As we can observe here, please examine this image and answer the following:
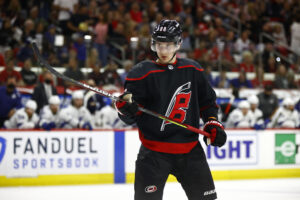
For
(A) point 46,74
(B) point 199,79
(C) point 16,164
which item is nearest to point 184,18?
(A) point 46,74

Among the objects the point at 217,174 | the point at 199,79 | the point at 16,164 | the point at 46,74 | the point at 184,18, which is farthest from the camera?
the point at 184,18

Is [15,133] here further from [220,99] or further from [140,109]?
[140,109]

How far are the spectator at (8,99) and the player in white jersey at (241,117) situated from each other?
12.6 feet

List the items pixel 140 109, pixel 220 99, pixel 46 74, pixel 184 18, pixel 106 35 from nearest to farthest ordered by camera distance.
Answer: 1. pixel 140 109
2. pixel 46 74
3. pixel 220 99
4. pixel 106 35
5. pixel 184 18

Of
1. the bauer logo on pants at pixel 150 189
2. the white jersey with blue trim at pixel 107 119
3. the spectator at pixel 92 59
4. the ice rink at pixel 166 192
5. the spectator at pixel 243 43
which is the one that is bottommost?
the ice rink at pixel 166 192

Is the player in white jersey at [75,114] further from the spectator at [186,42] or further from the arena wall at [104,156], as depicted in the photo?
the spectator at [186,42]

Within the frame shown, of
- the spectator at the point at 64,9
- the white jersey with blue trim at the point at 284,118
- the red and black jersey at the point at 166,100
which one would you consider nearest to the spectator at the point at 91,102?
the spectator at the point at 64,9

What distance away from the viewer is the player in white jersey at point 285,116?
944 centimetres

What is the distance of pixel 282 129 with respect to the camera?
8.56 metres

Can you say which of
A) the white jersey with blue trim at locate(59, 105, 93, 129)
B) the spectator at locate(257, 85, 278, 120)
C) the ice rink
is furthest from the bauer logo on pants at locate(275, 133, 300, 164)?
the white jersey with blue trim at locate(59, 105, 93, 129)

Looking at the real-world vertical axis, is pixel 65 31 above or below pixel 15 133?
above

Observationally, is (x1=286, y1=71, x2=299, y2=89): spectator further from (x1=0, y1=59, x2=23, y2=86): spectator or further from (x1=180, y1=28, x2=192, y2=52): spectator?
(x1=0, y1=59, x2=23, y2=86): spectator

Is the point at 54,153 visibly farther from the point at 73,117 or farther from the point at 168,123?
the point at 168,123

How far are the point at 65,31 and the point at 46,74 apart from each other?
176 centimetres
